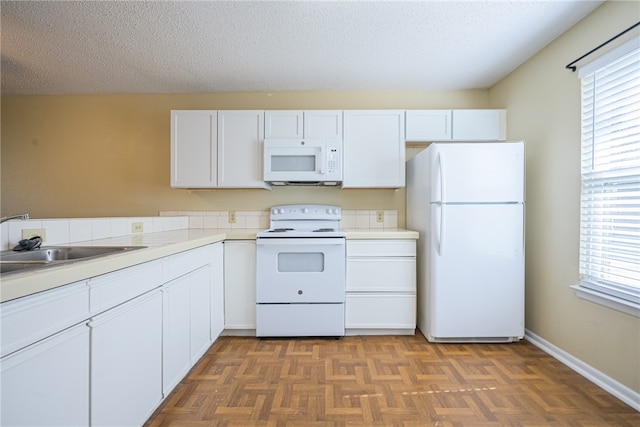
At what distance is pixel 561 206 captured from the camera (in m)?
2.12

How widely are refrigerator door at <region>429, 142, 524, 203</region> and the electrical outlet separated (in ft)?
7.95

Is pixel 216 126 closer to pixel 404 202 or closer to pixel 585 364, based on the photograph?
pixel 404 202

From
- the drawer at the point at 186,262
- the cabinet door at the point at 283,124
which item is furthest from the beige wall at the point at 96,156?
the drawer at the point at 186,262

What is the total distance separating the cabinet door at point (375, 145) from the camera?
2779mm

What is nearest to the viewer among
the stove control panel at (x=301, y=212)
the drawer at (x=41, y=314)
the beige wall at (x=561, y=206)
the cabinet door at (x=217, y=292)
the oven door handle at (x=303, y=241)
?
the drawer at (x=41, y=314)

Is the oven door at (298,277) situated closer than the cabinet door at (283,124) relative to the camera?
Yes

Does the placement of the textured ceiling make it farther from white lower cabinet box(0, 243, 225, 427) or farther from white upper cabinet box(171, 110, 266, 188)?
white lower cabinet box(0, 243, 225, 427)

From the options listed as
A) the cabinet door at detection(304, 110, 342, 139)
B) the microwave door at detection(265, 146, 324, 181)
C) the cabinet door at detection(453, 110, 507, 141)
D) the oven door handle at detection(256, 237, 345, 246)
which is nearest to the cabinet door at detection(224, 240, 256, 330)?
the oven door handle at detection(256, 237, 345, 246)

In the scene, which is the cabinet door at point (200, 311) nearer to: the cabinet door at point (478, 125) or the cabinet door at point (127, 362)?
the cabinet door at point (127, 362)

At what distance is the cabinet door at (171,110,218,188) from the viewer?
2791 millimetres

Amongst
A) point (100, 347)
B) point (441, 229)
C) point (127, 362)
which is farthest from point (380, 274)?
point (100, 347)

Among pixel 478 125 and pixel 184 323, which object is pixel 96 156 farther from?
pixel 478 125

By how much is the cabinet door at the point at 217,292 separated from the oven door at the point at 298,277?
0.29m

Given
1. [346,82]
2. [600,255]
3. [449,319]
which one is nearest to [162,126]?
[346,82]
